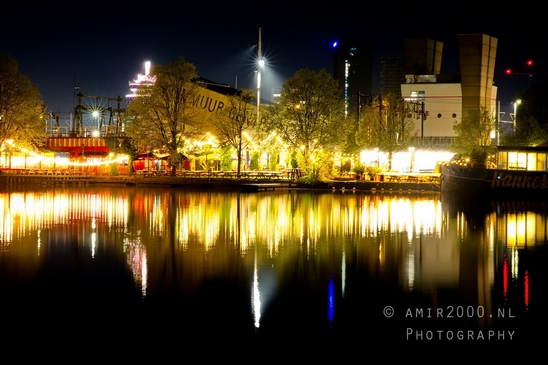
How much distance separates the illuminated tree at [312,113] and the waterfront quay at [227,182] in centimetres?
289

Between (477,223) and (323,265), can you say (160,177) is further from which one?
(323,265)

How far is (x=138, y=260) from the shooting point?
17.2m

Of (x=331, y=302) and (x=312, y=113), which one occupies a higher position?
(x=312, y=113)

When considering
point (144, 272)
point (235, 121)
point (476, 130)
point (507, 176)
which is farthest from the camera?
point (476, 130)

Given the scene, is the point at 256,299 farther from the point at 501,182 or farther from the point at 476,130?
A: the point at 476,130

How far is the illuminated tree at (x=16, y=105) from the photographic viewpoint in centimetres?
5675

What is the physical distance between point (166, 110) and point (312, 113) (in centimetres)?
1248

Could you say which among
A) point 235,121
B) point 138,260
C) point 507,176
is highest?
point 235,121

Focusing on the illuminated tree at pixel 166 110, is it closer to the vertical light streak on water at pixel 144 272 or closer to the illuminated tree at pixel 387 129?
the illuminated tree at pixel 387 129

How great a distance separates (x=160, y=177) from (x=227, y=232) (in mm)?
32614

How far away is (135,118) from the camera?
57438 millimetres

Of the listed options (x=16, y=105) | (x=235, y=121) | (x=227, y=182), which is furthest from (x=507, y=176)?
(x=16, y=105)

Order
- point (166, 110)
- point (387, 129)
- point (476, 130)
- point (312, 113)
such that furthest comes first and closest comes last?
point (476, 130) < point (387, 129) < point (166, 110) < point (312, 113)

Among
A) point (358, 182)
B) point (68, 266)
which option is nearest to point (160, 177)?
point (358, 182)
